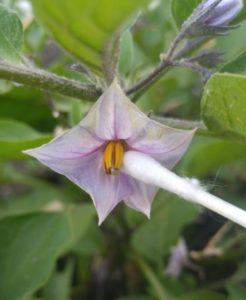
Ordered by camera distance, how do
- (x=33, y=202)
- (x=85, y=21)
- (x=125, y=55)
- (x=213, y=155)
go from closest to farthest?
1. (x=85, y=21)
2. (x=125, y=55)
3. (x=213, y=155)
4. (x=33, y=202)

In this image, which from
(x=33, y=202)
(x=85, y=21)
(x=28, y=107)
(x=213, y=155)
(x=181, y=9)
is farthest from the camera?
(x=33, y=202)

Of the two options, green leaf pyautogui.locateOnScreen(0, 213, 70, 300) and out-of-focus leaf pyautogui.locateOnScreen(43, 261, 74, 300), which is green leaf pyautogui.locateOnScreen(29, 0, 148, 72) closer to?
green leaf pyautogui.locateOnScreen(0, 213, 70, 300)

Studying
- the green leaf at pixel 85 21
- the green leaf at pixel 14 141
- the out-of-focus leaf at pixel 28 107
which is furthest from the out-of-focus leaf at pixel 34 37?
the green leaf at pixel 85 21

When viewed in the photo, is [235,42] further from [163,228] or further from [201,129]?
[201,129]

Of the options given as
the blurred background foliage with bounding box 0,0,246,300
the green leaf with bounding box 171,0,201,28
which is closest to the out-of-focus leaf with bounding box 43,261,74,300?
the blurred background foliage with bounding box 0,0,246,300

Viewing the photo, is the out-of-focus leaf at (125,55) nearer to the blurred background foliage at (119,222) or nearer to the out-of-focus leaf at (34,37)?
the blurred background foliage at (119,222)

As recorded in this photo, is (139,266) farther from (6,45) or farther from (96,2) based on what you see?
(96,2)

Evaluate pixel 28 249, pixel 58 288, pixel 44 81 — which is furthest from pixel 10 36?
pixel 58 288
